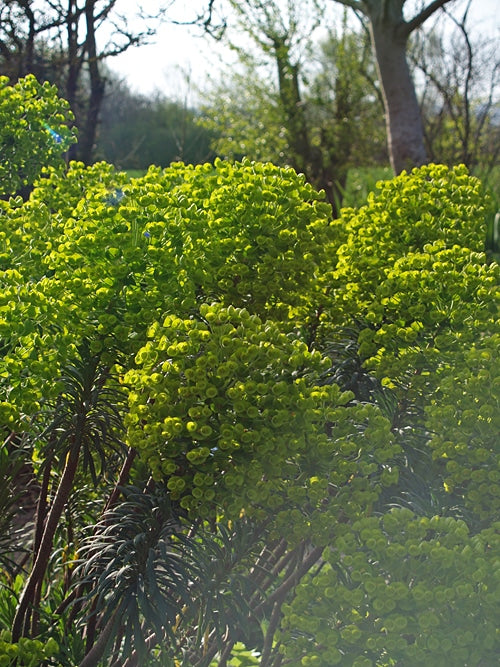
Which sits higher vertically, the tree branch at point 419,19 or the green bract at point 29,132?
the tree branch at point 419,19

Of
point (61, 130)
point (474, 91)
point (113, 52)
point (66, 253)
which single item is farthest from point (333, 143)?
point (66, 253)

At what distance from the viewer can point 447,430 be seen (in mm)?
1507

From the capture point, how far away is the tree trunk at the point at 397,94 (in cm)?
525

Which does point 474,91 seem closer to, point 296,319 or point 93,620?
point 296,319

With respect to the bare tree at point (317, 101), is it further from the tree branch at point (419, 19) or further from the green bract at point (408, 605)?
the green bract at point (408, 605)

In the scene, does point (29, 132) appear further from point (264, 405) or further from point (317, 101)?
point (317, 101)

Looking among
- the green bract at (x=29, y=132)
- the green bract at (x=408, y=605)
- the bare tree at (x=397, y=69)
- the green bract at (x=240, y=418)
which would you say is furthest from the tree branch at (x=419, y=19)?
the green bract at (x=408, y=605)

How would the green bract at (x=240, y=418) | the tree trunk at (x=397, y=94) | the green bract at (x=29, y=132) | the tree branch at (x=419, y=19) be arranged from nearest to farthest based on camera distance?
the green bract at (x=240, y=418) → the green bract at (x=29, y=132) → the tree branch at (x=419, y=19) → the tree trunk at (x=397, y=94)


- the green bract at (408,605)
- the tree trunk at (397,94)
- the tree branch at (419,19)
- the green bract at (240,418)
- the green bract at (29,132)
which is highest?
the tree branch at (419,19)

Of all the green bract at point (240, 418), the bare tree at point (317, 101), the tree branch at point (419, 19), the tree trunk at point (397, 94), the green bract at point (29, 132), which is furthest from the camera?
the bare tree at point (317, 101)

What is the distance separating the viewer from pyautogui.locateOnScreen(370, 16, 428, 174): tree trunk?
525 centimetres

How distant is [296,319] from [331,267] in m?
0.17

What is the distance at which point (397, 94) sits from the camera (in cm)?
536

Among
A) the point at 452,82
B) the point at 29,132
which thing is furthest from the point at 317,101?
the point at 29,132
